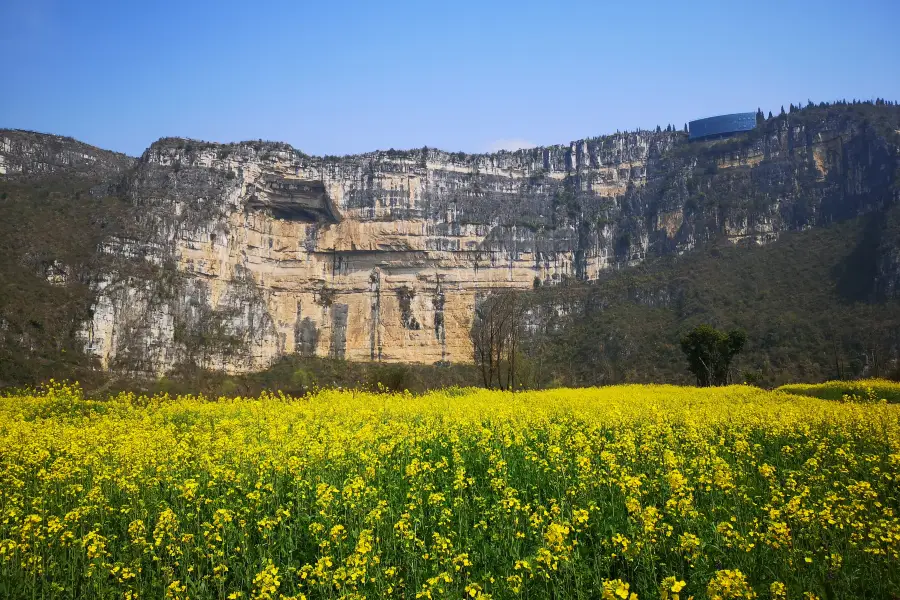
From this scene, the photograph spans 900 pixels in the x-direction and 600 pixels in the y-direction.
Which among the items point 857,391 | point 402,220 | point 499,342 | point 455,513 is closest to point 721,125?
point 402,220

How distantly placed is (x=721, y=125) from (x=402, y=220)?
62497 mm

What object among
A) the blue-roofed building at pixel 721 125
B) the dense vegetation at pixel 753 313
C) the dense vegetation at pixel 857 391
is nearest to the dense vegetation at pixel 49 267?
the dense vegetation at pixel 753 313

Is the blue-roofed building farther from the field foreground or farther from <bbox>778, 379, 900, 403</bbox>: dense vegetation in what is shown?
the field foreground

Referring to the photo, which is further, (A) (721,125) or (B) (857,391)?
(A) (721,125)

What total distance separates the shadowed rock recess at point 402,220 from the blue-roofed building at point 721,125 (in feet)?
9.11

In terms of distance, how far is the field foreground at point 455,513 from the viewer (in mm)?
5867

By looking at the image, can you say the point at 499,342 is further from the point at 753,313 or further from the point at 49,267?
the point at 49,267

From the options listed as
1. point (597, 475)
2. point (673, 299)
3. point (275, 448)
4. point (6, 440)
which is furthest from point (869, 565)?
point (673, 299)

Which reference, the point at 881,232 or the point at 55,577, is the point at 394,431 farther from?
the point at 881,232

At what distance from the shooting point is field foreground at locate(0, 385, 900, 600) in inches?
231

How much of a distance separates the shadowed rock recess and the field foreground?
77554 millimetres

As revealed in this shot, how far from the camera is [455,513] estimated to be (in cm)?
816

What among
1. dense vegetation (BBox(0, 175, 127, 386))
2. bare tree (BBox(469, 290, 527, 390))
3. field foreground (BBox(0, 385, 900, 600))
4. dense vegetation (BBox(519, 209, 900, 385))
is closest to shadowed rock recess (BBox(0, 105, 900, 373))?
dense vegetation (BBox(0, 175, 127, 386))

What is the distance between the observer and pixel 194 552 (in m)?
7.39
